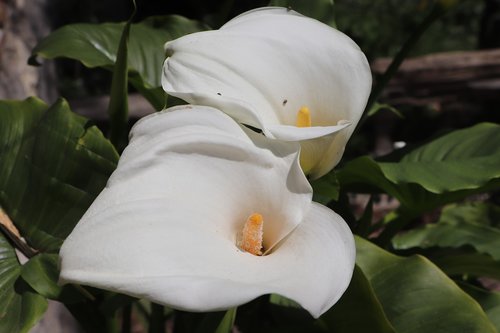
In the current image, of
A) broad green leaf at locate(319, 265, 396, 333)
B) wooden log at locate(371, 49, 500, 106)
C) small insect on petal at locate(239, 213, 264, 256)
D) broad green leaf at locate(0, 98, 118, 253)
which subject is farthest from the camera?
wooden log at locate(371, 49, 500, 106)

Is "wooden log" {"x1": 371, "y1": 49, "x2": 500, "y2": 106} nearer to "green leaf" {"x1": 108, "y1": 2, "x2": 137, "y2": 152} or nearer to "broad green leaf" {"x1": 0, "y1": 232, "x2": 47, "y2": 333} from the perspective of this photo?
"green leaf" {"x1": 108, "y1": 2, "x2": 137, "y2": 152}

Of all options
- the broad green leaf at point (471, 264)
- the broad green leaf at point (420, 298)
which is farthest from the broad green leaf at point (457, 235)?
the broad green leaf at point (420, 298)

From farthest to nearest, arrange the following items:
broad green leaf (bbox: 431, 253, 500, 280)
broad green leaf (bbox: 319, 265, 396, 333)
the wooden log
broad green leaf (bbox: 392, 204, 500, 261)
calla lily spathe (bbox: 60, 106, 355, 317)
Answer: the wooden log, broad green leaf (bbox: 392, 204, 500, 261), broad green leaf (bbox: 431, 253, 500, 280), broad green leaf (bbox: 319, 265, 396, 333), calla lily spathe (bbox: 60, 106, 355, 317)

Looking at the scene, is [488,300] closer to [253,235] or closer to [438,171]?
[438,171]

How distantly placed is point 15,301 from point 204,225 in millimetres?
308

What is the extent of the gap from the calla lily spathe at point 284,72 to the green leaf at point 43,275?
0.29 meters

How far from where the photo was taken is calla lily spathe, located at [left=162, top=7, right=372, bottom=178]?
0.76 meters

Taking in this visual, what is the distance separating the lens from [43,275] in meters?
0.81

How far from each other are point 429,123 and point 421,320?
1.86 metres

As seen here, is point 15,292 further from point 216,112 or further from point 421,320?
point 421,320

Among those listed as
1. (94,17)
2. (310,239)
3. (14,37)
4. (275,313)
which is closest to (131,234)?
(310,239)

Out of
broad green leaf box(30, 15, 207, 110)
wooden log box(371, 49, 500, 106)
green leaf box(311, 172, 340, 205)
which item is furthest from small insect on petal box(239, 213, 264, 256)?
wooden log box(371, 49, 500, 106)

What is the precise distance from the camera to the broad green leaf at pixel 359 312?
30.6 inches

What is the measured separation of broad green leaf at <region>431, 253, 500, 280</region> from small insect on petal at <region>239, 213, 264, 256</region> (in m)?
0.53
